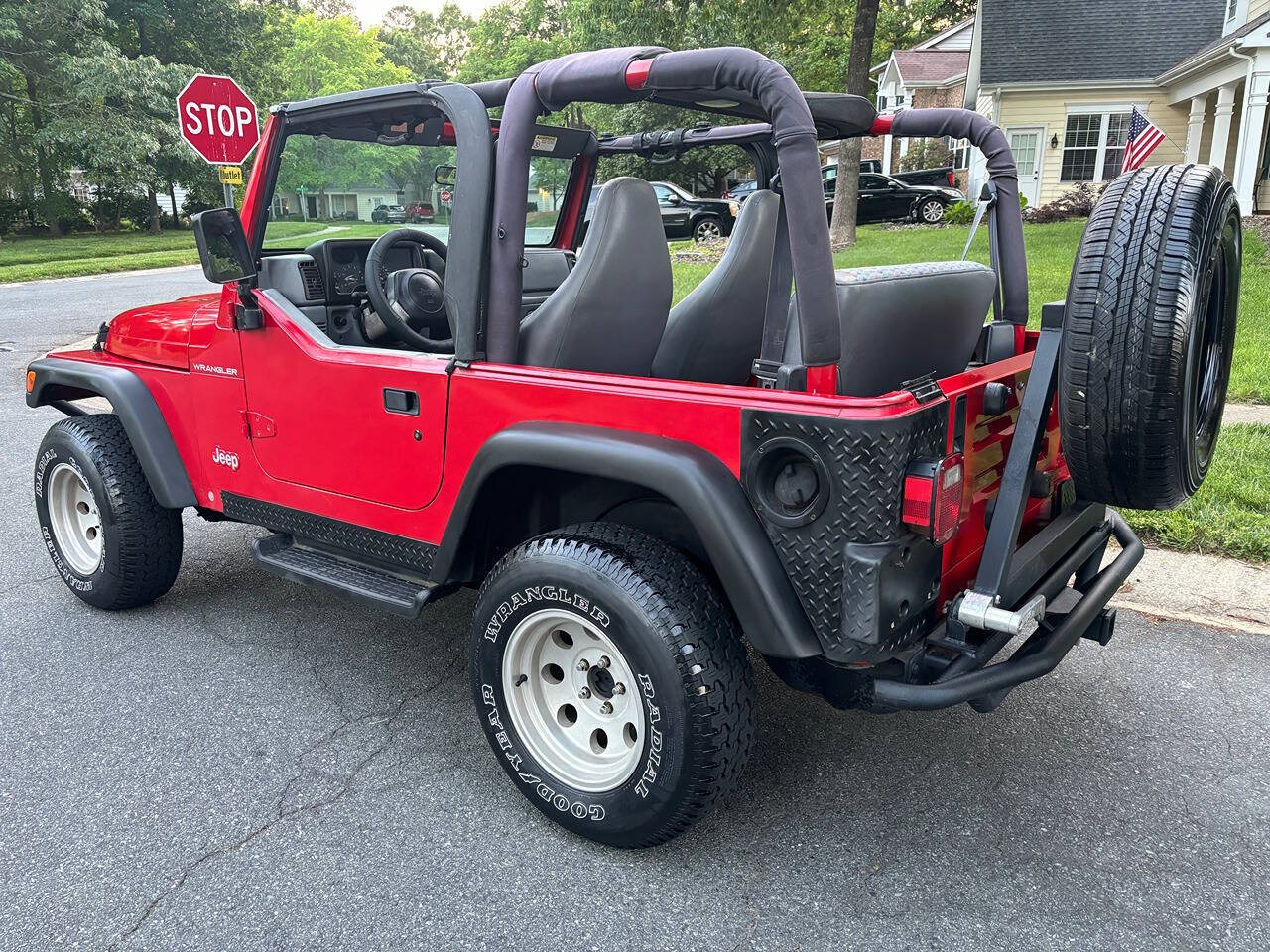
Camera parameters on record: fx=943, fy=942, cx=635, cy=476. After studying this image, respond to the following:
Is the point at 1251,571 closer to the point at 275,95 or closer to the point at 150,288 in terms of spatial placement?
the point at 150,288

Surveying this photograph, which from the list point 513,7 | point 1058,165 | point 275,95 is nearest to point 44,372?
point 1058,165

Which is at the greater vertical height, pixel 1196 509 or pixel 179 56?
pixel 179 56

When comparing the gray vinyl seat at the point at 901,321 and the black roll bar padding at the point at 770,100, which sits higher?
the black roll bar padding at the point at 770,100

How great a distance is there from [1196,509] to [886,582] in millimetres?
3281

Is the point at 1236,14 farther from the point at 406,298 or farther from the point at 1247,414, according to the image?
the point at 406,298

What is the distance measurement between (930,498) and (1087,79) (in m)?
23.4

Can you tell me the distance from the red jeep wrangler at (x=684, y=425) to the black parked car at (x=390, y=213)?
7 cm

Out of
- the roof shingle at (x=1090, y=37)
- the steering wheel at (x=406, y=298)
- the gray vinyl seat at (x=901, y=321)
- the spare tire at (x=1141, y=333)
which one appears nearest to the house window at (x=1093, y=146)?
the roof shingle at (x=1090, y=37)

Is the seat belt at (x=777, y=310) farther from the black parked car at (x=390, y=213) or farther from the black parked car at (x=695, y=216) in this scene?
the black parked car at (x=695, y=216)

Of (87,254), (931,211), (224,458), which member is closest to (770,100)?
(224,458)

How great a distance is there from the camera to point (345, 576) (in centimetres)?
315

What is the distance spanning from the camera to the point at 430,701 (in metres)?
3.32

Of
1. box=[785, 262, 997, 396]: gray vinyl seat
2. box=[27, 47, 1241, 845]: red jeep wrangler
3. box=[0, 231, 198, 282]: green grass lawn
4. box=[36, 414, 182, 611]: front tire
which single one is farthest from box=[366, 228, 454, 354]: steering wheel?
box=[0, 231, 198, 282]: green grass lawn

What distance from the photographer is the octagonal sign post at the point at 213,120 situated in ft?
30.1
